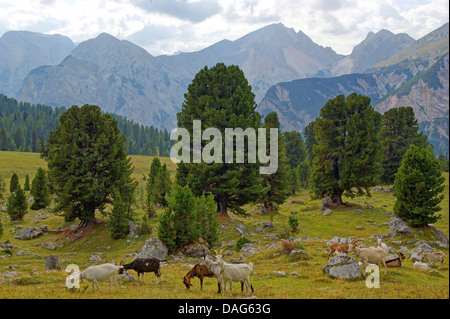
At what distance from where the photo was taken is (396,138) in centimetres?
6556

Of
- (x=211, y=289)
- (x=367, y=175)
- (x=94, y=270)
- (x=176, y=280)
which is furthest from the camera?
(x=367, y=175)

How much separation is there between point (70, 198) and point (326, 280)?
104 ft

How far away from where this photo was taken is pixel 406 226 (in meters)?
28.9

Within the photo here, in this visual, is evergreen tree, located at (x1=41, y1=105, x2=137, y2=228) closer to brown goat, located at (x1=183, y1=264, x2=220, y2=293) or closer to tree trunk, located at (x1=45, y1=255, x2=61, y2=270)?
tree trunk, located at (x1=45, y1=255, x2=61, y2=270)

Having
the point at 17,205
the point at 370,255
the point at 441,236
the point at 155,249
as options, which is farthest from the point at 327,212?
the point at 17,205

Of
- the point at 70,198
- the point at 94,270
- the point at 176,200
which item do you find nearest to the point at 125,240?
the point at 70,198

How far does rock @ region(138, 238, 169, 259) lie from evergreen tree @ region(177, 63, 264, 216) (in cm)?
1277

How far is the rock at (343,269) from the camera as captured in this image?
15.9 metres

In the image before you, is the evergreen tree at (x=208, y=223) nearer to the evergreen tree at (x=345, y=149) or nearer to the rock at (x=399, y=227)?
the rock at (x=399, y=227)

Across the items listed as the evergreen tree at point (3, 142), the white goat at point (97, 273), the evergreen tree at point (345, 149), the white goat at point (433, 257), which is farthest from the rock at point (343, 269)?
the evergreen tree at point (3, 142)

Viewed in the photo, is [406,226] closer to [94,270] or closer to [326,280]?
[326,280]

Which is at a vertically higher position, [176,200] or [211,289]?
[176,200]
